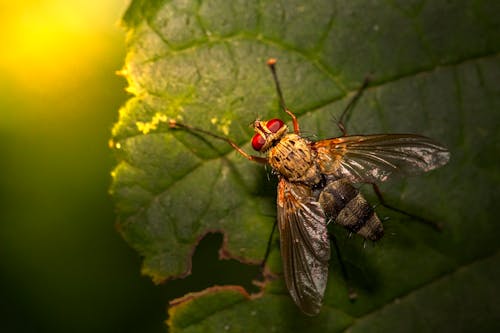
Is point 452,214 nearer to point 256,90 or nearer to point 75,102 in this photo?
point 256,90

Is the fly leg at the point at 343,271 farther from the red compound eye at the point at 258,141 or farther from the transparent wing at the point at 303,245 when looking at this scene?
the red compound eye at the point at 258,141

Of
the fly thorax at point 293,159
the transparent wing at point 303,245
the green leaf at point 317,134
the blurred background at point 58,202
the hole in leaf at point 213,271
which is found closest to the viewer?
the transparent wing at point 303,245

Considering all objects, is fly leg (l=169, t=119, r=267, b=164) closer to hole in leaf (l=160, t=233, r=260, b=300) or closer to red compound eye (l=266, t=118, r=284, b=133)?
red compound eye (l=266, t=118, r=284, b=133)

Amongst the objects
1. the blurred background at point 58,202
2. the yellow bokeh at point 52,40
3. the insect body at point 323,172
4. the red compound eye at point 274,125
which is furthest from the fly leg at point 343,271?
the yellow bokeh at point 52,40

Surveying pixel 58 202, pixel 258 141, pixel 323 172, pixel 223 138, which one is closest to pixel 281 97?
pixel 258 141

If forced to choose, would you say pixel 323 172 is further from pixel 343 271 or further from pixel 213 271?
pixel 213 271

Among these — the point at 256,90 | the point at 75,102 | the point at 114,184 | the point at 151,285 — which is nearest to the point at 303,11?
the point at 256,90

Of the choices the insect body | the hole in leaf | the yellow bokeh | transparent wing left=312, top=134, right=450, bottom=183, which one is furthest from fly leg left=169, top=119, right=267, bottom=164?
the yellow bokeh
